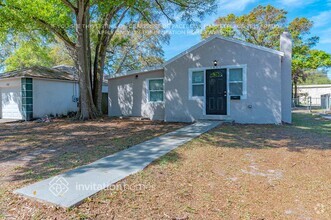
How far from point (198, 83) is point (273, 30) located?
1463 cm

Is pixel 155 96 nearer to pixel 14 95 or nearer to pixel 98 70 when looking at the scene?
pixel 98 70

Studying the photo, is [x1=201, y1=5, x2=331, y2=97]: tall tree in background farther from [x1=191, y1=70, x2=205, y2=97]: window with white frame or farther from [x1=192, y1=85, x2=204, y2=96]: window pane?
[x1=192, y1=85, x2=204, y2=96]: window pane

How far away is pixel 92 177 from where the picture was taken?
3738 millimetres

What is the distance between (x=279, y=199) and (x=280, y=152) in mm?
2443

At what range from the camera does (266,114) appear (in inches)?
368

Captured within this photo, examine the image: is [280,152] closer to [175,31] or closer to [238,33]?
[175,31]

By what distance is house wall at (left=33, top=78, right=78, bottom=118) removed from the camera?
537 inches

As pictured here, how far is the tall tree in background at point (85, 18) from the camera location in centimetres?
990

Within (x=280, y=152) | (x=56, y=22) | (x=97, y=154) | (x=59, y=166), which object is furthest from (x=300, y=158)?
(x=56, y=22)

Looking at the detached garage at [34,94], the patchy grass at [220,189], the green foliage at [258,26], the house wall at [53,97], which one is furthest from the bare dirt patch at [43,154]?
the green foliage at [258,26]

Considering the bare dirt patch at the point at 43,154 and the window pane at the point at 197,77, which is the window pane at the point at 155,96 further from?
the bare dirt patch at the point at 43,154

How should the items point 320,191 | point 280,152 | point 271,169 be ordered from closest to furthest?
point 320,191
point 271,169
point 280,152

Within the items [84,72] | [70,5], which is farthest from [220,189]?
[70,5]

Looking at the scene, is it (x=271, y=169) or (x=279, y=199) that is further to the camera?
(x=271, y=169)
